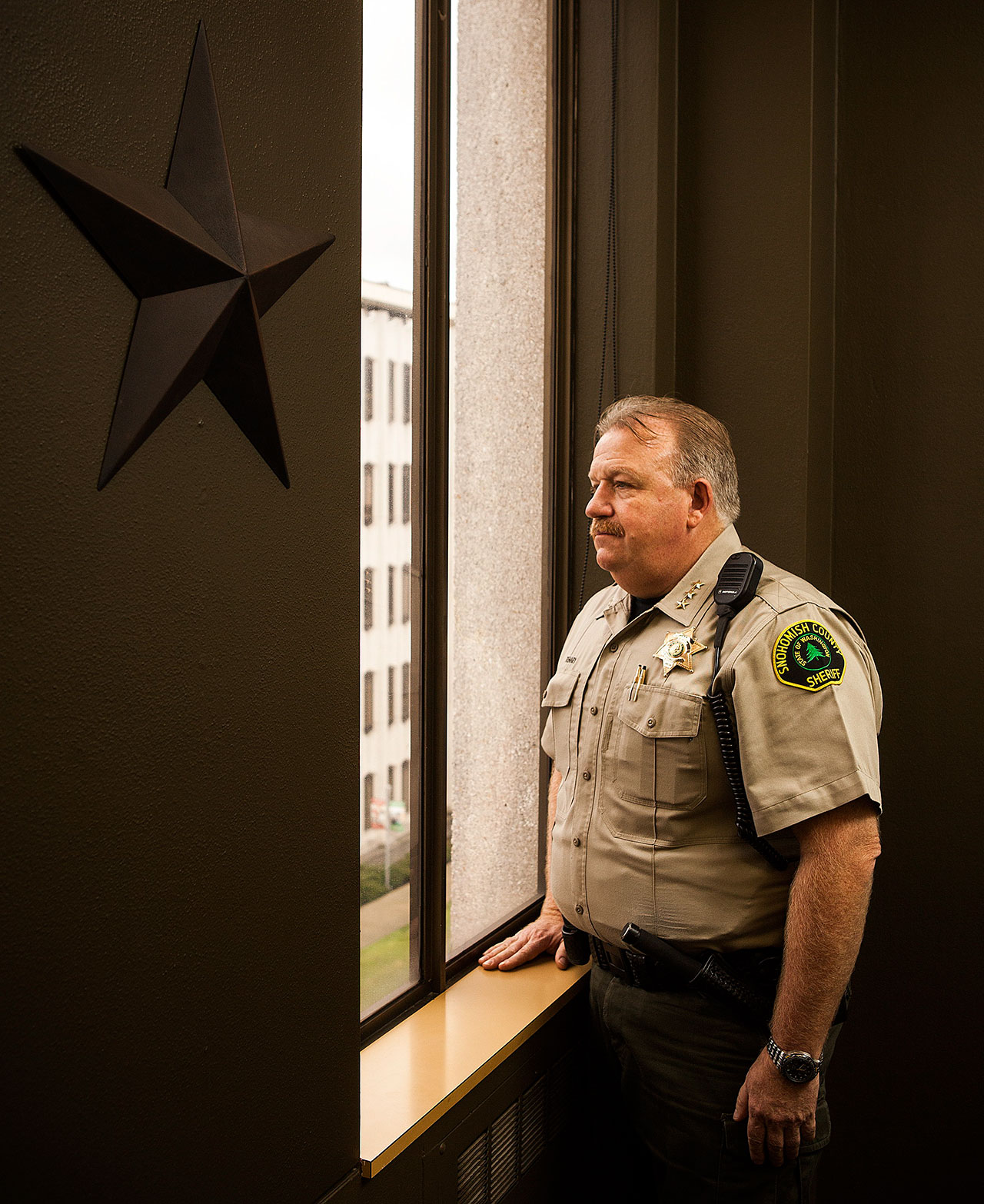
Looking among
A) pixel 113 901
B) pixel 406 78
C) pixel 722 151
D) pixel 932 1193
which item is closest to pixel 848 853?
pixel 113 901

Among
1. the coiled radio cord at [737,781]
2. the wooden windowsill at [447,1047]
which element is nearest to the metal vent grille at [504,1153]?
the wooden windowsill at [447,1047]

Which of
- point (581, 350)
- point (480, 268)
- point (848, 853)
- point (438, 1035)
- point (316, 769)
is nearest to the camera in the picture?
point (316, 769)

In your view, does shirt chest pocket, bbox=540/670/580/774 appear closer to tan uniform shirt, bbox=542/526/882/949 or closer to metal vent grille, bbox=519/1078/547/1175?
tan uniform shirt, bbox=542/526/882/949

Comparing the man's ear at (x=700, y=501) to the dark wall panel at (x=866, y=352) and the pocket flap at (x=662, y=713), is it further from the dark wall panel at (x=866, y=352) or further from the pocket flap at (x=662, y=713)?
the dark wall panel at (x=866, y=352)

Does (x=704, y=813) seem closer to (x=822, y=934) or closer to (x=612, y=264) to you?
(x=822, y=934)

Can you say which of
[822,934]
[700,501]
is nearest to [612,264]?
[700,501]

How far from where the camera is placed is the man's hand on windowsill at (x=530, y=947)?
1820mm

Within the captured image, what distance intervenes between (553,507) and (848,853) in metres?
1.08

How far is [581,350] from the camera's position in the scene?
2156 millimetres

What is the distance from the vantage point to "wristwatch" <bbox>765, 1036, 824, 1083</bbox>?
133 cm

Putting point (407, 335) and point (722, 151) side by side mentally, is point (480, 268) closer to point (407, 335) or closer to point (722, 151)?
point (407, 335)

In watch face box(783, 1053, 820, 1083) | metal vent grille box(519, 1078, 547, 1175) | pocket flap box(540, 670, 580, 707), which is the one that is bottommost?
metal vent grille box(519, 1078, 547, 1175)

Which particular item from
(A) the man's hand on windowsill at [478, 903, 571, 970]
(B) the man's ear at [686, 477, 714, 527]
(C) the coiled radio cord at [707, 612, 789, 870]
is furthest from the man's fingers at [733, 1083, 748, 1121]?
(B) the man's ear at [686, 477, 714, 527]

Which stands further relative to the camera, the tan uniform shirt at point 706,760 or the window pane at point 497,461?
the window pane at point 497,461
